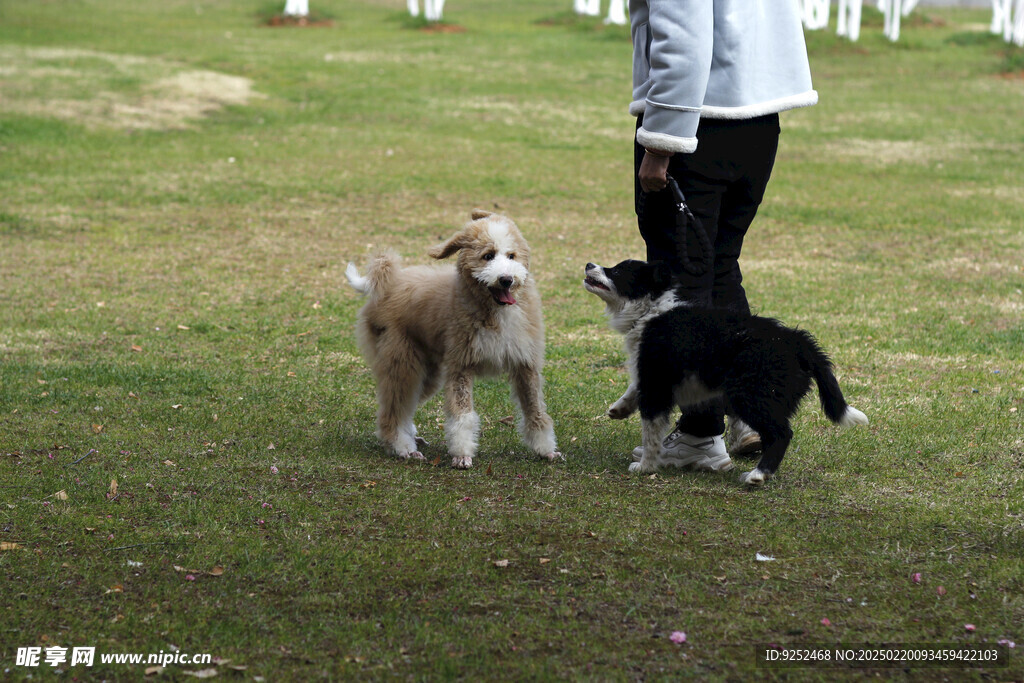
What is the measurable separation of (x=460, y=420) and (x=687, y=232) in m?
1.40

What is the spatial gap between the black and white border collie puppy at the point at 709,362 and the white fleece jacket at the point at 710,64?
0.71 metres

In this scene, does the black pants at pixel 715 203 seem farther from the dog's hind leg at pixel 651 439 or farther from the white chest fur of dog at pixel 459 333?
the white chest fur of dog at pixel 459 333

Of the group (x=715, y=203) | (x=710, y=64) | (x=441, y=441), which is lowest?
(x=441, y=441)

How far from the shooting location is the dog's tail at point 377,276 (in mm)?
5195

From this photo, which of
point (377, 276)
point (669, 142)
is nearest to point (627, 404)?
point (669, 142)

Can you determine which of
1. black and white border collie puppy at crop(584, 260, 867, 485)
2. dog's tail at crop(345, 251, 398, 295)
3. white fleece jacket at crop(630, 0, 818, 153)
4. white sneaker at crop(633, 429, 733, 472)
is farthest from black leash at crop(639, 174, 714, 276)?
dog's tail at crop(345, 251, 398, 295)

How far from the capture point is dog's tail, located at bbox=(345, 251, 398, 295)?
5195mm

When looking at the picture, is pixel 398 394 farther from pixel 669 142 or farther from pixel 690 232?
pixel 669 142

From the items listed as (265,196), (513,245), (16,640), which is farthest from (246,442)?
(265,196)

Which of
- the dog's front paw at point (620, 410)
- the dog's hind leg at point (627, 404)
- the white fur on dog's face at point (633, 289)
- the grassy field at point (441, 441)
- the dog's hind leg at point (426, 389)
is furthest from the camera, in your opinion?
the dog's hind leg at point (426, 389)

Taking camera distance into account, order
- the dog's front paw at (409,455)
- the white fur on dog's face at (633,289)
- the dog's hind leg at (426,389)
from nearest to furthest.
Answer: the white fur on dog's face at (633,289) → the dog's front paw at (409,455) → the dog's hind leg at (426,389)

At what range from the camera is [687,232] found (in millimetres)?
4430

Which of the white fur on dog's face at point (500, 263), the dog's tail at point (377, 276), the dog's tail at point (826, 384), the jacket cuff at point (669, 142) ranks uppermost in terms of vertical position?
the jacket cuff at point (669, 142)

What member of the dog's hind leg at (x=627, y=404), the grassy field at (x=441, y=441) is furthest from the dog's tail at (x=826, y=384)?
the dog's hind leg at (x=627, y=404)
